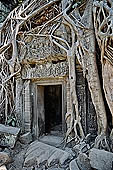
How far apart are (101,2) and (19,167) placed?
2974mm

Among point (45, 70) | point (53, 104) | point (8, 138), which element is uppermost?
point (45, 70)

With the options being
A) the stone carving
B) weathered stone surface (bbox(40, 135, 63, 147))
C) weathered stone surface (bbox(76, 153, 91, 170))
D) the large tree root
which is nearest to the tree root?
the large tree root

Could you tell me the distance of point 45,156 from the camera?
10.1 feet

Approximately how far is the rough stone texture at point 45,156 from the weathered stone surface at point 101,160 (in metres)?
0.54

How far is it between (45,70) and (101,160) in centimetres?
201

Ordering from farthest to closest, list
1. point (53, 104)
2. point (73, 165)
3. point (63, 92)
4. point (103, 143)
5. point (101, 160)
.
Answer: point (53, 104), point (63, 92), point (103, 143), point (73, 165), point (101, 160)

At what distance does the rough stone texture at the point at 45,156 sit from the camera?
2949 mm

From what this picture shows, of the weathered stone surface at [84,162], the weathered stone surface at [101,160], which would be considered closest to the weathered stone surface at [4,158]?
the weathered stone surface at [84,162]

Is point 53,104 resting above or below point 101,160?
above

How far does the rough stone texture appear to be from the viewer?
2.95m

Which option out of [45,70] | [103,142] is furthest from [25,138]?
[103,142]

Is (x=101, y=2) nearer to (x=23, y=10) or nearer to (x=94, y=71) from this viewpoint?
(x=94, y=71)

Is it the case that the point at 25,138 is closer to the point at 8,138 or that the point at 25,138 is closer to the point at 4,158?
the point at 8,138

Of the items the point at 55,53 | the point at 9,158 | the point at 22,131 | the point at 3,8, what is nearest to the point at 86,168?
the point at 9,158
